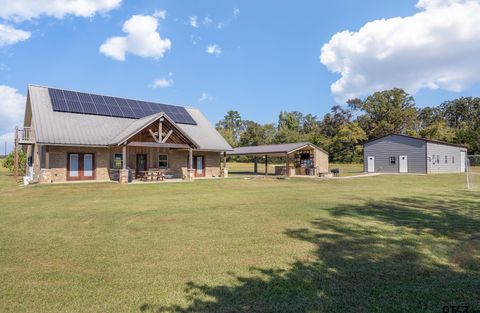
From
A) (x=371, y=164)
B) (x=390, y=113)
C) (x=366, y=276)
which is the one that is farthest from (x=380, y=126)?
(x=366, y=276)

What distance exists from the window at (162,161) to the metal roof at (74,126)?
9.99 ft

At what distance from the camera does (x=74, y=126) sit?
76.9 ft

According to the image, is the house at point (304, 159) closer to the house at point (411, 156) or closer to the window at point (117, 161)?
the house at point (411, 156)

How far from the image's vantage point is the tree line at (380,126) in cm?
5497

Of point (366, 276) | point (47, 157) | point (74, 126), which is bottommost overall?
point (366, 276)

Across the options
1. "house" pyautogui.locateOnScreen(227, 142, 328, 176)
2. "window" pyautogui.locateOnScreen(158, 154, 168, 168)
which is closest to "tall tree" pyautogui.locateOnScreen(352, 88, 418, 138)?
"house" pyautogui.locateOnScreen(227, 142, 328, 176)

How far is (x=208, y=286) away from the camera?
178 inches

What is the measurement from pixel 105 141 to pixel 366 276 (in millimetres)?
21963

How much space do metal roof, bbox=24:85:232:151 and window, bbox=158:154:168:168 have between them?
9.99ft

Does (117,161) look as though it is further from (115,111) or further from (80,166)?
(115,111)

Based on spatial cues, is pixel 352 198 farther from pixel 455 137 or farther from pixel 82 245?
pixel 455 137

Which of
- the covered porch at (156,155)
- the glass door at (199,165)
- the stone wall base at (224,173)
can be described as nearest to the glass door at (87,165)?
the covered porch at (156,155)

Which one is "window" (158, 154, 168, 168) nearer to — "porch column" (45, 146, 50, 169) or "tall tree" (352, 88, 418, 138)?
"porch column" (45, 146, 50, 169)

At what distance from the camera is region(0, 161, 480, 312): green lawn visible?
13.4 ft
